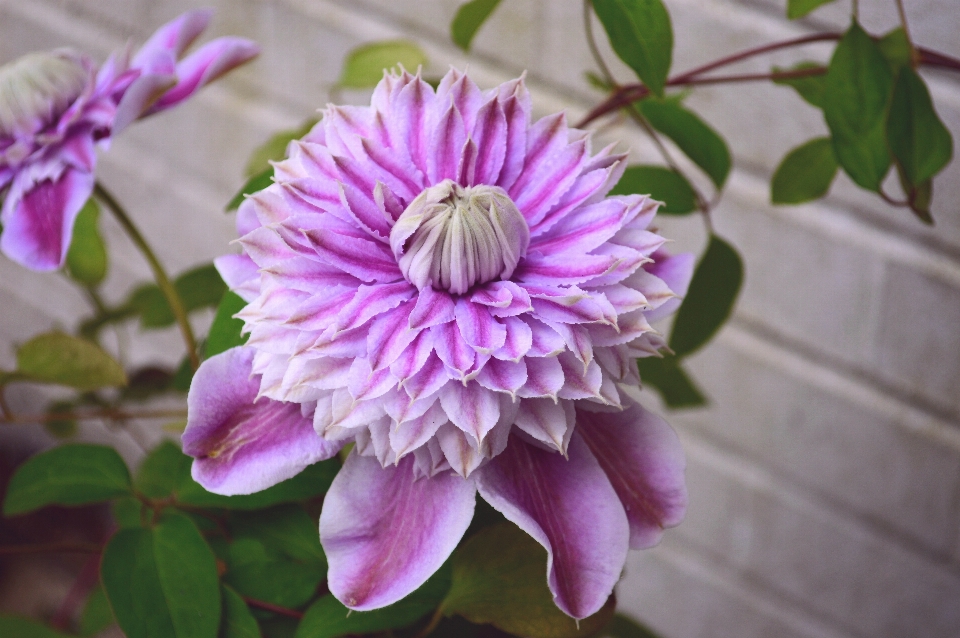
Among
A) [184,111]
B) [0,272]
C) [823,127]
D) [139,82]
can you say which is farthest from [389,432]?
[0,272]

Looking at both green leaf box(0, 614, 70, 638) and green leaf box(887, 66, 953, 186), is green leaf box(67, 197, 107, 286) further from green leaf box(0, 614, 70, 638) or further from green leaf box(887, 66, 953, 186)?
green leaf box(887, 66, 953, 186)

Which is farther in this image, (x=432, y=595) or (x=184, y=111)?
(x=184, y=111)

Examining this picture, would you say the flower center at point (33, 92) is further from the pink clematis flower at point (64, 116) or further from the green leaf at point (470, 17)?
the green leaf at point (470, 17)

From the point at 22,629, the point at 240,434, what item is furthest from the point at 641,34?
the point at 22,629

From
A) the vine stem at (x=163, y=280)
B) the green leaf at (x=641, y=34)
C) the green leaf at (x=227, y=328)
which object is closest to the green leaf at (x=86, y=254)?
the vine stem at (x=163, y=280)

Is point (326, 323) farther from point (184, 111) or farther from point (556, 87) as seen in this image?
point (184, 111)

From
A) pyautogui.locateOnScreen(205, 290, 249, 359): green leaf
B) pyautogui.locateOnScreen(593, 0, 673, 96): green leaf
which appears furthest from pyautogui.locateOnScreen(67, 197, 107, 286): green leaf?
pyautogui.locateOnScreen(593, 0, 673, 96): green leaf
